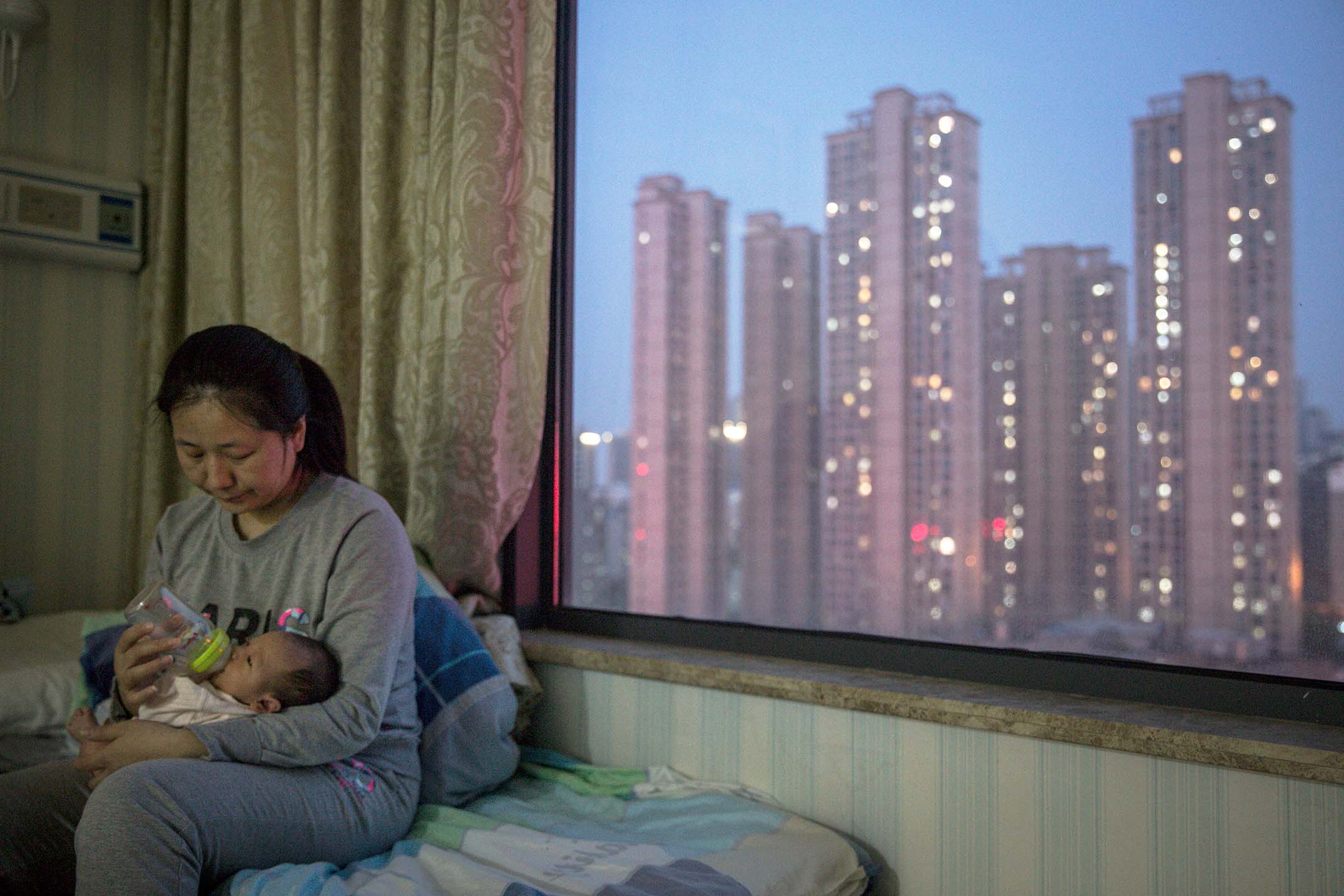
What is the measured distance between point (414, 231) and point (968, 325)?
1393 mm

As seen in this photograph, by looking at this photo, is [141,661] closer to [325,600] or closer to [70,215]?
[325,600]

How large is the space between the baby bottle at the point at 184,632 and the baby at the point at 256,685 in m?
0.02

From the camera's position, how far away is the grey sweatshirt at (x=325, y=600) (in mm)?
1281

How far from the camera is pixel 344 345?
2.16 meters

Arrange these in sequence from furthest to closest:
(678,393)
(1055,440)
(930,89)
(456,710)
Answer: (678,393) < (930,89) < (1055,440) < (456,710)

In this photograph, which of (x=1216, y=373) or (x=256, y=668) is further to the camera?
(x=1216, y=373)

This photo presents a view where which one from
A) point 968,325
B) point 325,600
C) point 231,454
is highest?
point 968,325

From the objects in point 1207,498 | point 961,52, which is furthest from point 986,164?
point 1207,498

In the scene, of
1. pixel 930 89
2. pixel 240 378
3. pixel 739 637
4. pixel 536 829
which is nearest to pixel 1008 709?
pixel 739 637

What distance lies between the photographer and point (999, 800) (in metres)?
1.35

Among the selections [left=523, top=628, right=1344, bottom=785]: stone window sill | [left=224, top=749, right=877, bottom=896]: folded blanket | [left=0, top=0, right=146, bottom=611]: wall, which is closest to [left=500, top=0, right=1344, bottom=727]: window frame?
[left=523, top=628, right=1344, bottom=785]: stone window sill

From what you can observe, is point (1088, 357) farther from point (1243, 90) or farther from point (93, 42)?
point (93, 42)

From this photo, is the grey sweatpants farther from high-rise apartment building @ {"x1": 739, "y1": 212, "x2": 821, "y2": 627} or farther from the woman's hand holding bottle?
high-rise apartment building @ {"x1": 739, "y1": 212, "x2": 821, "y2": 627}

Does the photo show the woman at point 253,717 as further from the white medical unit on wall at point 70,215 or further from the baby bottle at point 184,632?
the white medical unit on wall at point 70,215
